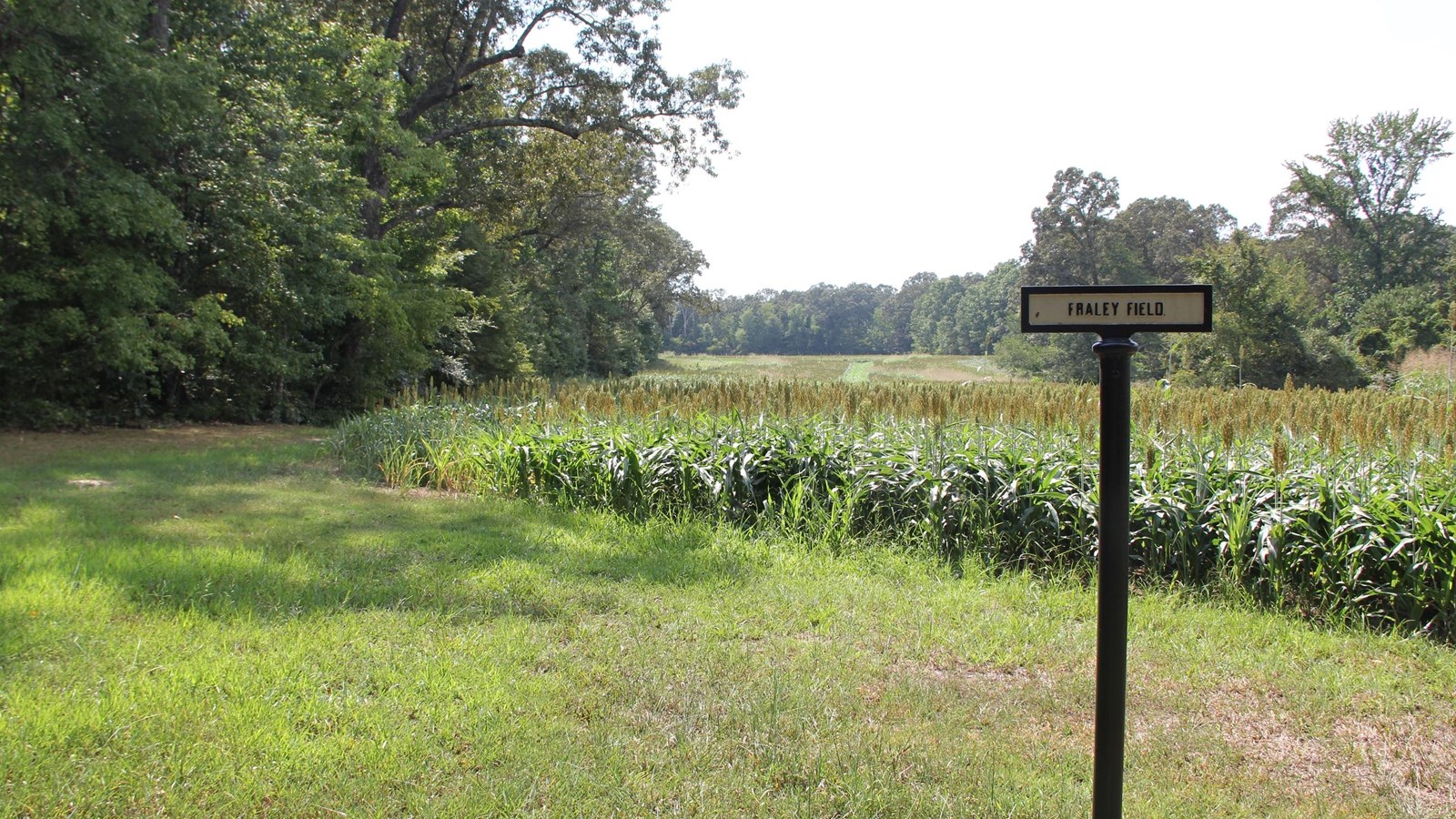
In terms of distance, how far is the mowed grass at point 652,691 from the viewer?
2898 mm

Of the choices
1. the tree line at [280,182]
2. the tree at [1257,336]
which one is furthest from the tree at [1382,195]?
the tree line at [280,182]

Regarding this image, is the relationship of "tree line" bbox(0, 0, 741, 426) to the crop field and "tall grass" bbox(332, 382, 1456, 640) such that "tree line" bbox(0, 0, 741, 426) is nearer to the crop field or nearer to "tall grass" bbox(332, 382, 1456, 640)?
the crop field

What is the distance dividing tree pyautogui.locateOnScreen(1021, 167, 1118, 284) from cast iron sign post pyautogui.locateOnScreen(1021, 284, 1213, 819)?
4259 cm

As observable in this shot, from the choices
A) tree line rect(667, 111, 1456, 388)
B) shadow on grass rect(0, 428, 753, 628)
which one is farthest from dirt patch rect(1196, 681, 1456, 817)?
tree line rect(667, 111, 1456, 388)

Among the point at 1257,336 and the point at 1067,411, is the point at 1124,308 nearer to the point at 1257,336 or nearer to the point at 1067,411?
the point at 1067,411

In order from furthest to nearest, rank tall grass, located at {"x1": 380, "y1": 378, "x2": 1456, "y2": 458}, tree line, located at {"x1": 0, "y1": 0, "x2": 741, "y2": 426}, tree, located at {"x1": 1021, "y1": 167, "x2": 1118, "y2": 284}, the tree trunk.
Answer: tree, located at {"x1": 1021, "y1": 167, "x2": 1118, "y2": 284} → the tree trunk → tree line, located at {"x1": 0, "y1": 0, "x2": 741, "y2": 426} → tall grass, located at {"x1": 380, "y1": 378, "x2": 1456, "y2": 458}

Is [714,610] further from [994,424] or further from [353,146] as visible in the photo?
[353,146]

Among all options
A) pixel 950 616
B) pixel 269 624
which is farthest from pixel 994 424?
pixel 269 624

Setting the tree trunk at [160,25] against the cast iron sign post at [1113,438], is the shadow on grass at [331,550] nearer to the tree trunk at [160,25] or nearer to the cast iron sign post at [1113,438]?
the cast iron sign post at [1113,438]

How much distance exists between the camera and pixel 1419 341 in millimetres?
32000

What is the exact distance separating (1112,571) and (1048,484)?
4003 mm

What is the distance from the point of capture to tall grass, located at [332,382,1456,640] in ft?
16.2

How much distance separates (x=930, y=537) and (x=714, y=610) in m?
2.05

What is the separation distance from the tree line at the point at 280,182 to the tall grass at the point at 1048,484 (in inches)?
327
